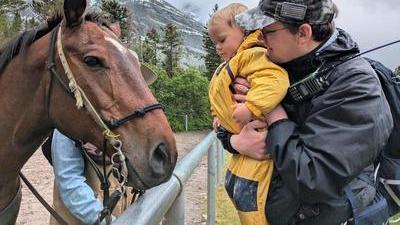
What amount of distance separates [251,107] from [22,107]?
1826 mm

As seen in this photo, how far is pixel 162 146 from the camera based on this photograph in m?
2.54

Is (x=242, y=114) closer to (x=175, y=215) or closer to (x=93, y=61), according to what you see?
(x=175, y=215)

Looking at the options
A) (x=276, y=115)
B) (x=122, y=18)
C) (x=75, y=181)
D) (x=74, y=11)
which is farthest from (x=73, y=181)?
(x=122, y=18)

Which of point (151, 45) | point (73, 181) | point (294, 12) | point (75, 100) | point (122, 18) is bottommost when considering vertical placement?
point (151, 45)

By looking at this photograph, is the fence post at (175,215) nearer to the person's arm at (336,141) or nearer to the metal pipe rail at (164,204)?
the metal pipe rail at (164,204)

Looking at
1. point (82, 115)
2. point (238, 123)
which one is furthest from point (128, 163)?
point (238, 123)

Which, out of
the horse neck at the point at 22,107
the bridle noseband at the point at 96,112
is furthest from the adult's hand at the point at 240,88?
the horse neck at the point at 22,107

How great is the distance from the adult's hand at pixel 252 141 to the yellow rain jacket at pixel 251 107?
0.10 feet

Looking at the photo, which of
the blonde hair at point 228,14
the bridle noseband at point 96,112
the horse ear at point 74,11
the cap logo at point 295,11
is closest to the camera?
the cap logo at point 295,11

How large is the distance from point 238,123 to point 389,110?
560 mm

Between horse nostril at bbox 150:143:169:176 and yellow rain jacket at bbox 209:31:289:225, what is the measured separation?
0.55 m

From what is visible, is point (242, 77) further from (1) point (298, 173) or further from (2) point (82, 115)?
(2) point (82, 115)

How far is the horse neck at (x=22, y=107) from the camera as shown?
3.07 m

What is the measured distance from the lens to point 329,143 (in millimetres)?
1647
